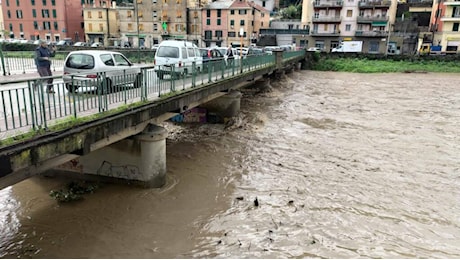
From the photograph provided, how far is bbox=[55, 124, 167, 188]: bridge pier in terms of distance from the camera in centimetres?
946

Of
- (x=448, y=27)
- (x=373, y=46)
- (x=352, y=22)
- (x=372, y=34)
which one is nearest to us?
(x=448, y=27)

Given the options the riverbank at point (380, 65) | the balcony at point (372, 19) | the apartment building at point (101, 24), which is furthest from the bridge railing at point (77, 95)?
the apartment building at point (101, 24)

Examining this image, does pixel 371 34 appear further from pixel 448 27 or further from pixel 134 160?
pixel 134 160

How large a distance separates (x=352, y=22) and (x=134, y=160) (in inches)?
2258

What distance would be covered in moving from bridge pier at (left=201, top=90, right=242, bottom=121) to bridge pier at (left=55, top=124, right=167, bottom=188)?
8.51m

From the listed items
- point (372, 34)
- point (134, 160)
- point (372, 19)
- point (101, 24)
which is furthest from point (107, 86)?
point (101, 24)

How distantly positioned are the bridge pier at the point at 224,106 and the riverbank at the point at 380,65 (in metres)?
30.2

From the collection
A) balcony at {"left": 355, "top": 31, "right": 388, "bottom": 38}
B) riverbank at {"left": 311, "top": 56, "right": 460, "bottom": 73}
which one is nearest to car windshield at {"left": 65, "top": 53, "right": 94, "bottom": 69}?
riverbank at {"left": 311, "top": 56, "right": 460, "bottom": 73}

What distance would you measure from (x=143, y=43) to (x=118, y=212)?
201 feet

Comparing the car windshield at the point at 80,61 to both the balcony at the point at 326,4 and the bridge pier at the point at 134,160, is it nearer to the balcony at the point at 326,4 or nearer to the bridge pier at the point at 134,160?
the bridge pier at the point at 134,160

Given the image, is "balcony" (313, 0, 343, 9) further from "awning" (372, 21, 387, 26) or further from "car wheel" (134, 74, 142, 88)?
"car wheel" (134, 74, 142, 88)

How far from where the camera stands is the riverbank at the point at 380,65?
42.7 metres

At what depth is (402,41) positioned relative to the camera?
55812mm

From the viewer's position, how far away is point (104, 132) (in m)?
7.52
